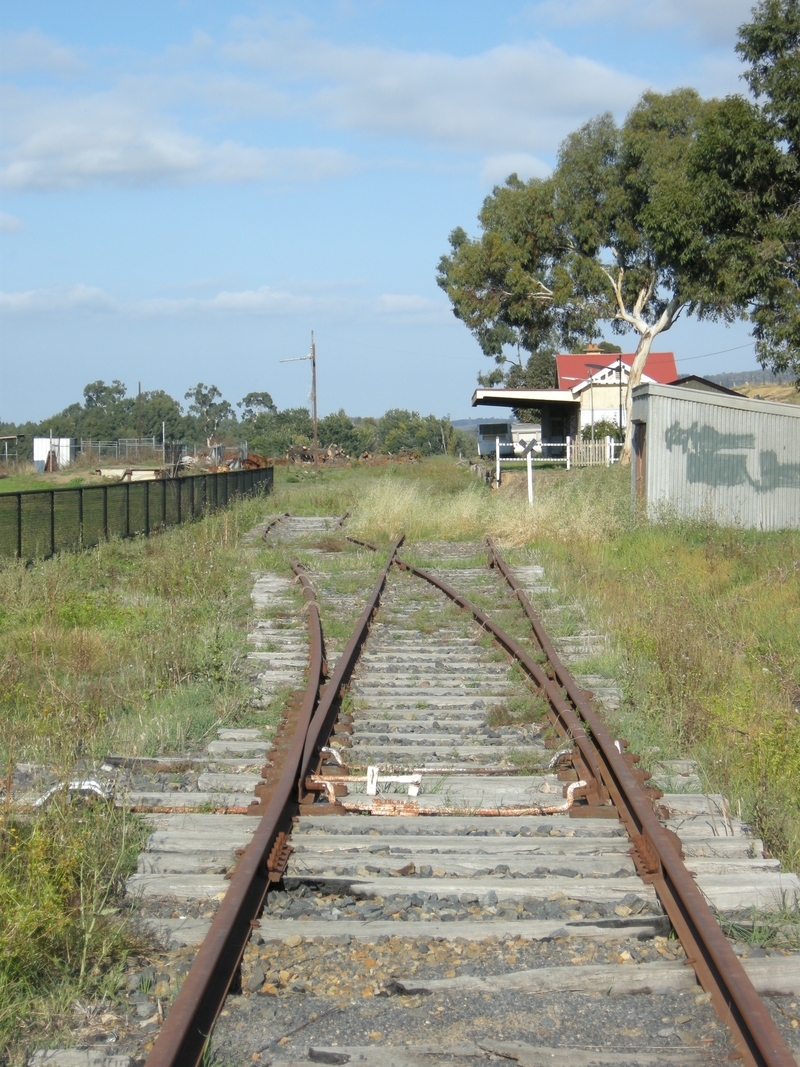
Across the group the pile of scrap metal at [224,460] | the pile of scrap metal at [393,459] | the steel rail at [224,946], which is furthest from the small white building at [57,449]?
the steel rail at [224,946]

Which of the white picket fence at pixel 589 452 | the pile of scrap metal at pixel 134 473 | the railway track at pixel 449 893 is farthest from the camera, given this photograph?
the pile of scrap metal at pixel 134 473

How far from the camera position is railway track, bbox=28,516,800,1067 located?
134 inches

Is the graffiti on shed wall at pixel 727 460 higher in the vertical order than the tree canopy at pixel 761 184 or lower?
lower

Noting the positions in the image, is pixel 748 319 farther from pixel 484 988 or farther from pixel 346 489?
pixel 484 988

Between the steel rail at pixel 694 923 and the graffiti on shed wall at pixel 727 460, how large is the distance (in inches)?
513

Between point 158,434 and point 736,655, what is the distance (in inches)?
6010

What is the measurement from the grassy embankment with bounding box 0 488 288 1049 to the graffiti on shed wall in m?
7.90

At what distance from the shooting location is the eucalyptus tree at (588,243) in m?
40.0

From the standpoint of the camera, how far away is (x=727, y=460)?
1833 centimetres

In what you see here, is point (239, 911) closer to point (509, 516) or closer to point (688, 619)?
point (688, 619)

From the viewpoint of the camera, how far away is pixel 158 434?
156m

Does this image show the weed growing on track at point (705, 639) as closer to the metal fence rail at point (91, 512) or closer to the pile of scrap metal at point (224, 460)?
the metal fence rail at point (91, 512)

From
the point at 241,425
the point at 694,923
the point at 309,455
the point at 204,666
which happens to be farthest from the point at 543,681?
the point at 241,425

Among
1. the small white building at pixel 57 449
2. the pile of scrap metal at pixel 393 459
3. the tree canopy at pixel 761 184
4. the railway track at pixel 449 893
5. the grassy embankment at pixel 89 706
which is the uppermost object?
the tree canopy at pixel 761 184
